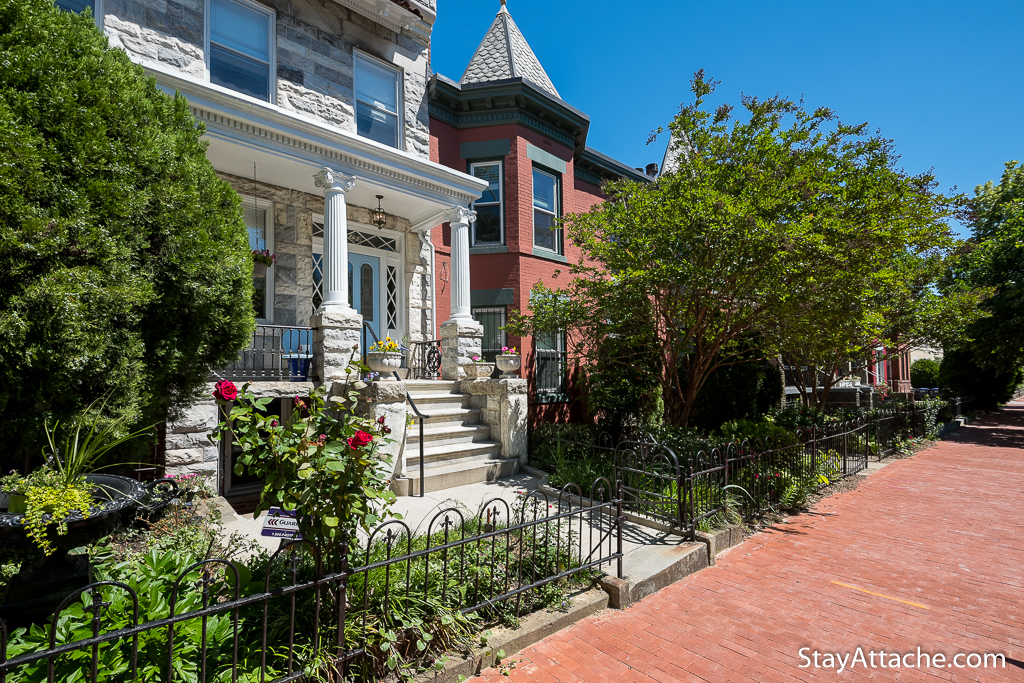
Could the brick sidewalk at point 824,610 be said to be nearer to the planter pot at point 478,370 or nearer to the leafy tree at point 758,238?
the leafy tree at point 758,238

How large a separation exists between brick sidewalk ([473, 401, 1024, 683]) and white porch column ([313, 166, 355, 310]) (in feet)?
20.0

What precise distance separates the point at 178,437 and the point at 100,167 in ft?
12.8

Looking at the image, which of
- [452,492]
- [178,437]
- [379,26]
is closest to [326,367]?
[178,437]

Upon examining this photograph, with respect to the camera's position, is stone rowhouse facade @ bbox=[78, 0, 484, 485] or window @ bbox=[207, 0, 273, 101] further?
window @ bbox=[207, 0, 273, 101]

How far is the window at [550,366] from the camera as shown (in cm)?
1230

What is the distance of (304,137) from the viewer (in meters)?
7.88

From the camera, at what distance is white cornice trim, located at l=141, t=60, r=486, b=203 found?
6.88 m

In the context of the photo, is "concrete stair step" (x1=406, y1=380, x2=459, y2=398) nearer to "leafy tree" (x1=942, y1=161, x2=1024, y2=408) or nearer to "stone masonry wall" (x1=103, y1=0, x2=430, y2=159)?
"stone masonry wall" (x1=103, y1=0, x2=430, y2=159)

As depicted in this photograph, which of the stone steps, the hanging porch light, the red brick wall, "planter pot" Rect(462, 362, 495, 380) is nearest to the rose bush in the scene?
the stone steps

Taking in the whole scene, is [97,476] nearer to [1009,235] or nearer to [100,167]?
[100,167]

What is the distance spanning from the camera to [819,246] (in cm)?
643

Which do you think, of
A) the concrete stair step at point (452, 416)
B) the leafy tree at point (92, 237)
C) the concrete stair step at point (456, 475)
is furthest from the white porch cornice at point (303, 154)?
the concrete stair step at point (456, 475)

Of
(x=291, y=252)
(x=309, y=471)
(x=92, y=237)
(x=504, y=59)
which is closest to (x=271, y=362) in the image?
(x=291, y=252)

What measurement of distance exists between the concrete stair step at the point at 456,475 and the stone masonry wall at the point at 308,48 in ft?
21.5
